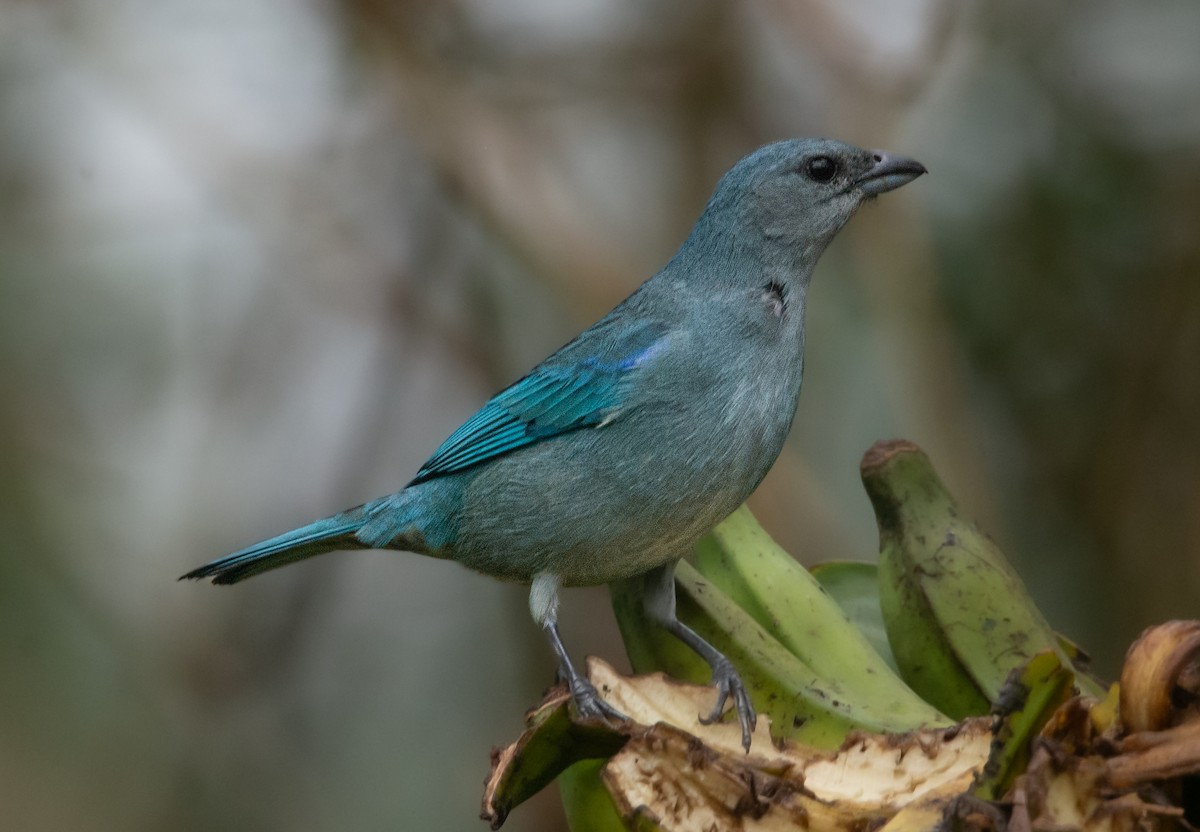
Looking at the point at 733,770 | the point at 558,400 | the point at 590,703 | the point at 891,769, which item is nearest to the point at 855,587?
the point at 558,400

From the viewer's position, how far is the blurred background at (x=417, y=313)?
515cm

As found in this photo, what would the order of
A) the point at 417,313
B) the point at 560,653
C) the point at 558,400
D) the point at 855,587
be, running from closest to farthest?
the point at 560,653 < the point at 855,587 < the point at 558,400 < the point at 417,313

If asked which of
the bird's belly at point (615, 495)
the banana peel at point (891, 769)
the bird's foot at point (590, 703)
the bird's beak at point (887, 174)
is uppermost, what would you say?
the bird's beak at point (887, 174)

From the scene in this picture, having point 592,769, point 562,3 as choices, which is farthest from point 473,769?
point 592,769

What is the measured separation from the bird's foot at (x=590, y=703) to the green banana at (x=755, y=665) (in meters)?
0.21

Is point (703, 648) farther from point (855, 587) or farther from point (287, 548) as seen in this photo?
point (287, 548)

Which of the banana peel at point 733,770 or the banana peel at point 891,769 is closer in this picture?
the banana peel at point 891,769

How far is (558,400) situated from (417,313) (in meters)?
2.47

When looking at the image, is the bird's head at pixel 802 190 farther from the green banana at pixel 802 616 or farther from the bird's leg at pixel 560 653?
the bird's leg at pixel 560 653

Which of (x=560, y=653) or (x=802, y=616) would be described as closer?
(x=802, y=616)

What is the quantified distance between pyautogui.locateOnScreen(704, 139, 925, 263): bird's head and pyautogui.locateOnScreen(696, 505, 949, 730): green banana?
682 millimetres

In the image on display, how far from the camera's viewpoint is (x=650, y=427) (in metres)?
2.87

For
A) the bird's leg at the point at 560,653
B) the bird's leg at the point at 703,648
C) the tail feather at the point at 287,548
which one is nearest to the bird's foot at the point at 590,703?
the bird's leg at the point at 560,653

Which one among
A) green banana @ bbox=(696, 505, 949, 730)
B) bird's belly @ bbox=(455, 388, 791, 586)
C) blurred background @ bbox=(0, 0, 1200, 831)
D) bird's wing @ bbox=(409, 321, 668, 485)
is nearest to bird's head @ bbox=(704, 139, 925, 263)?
bird's wing @ bbox=(409, 321, 668, 485)
